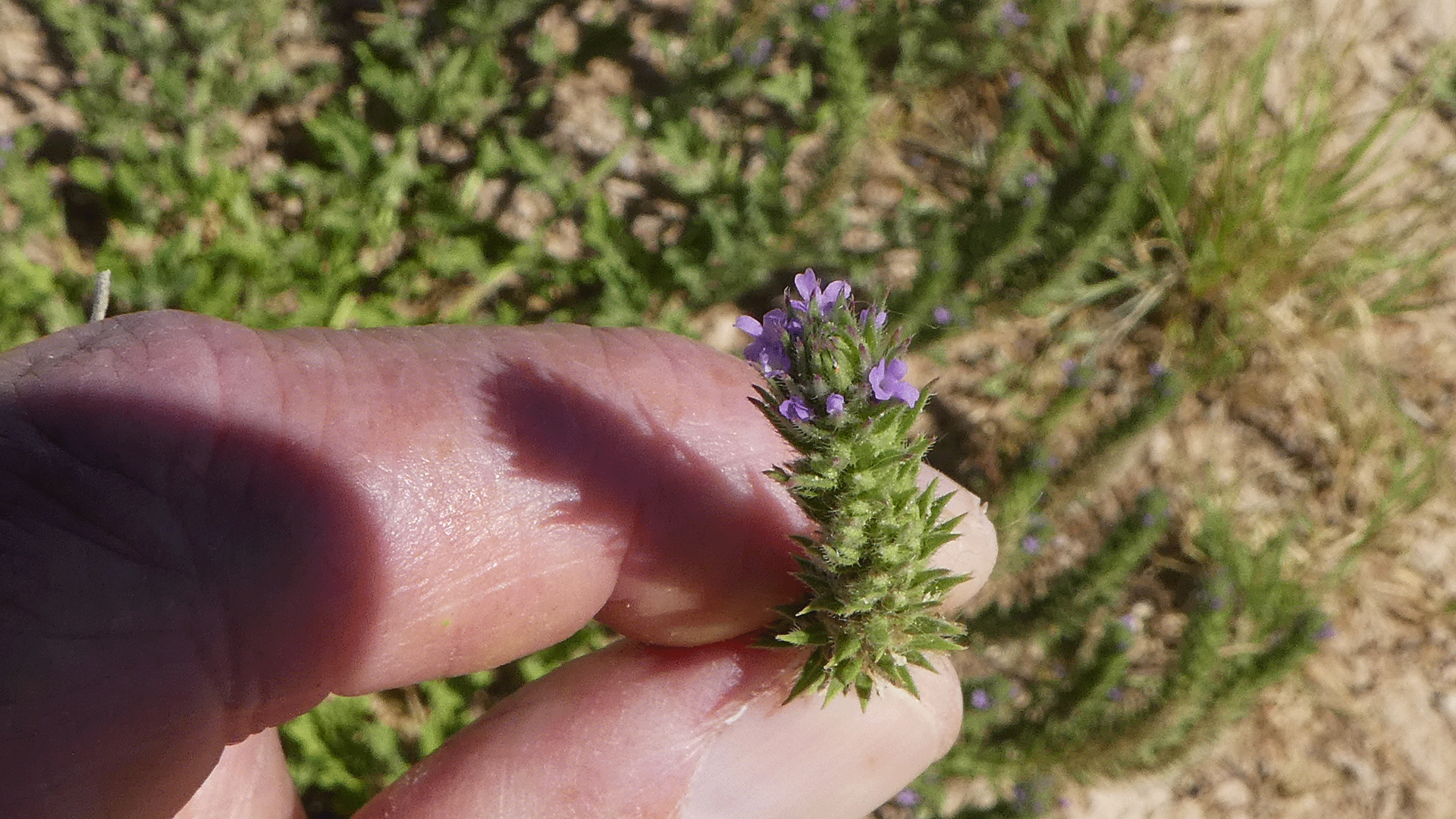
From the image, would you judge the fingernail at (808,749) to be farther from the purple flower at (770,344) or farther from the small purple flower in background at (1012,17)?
the small purple flower in background at (1012,17)

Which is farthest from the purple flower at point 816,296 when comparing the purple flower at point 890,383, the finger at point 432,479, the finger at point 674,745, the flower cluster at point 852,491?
the finger at point 674,745

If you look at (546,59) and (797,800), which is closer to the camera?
(797,800)

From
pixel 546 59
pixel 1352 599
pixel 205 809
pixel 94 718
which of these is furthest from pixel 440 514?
pixel 1352 599

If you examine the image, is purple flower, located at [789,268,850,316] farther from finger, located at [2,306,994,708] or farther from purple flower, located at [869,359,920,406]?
finger, located at [2,306,994,708]

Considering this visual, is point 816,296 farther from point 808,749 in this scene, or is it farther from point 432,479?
point 808,749

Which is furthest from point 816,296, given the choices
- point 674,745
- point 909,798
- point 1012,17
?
point 1012,17

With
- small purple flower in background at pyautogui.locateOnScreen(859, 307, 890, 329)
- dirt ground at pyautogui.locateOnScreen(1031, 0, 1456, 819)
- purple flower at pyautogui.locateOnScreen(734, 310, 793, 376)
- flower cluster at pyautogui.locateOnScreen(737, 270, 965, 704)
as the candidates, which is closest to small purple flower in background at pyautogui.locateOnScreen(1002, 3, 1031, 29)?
dirt ground at pyautogui.locateOnScreen(1031, 0, 1456, 819)

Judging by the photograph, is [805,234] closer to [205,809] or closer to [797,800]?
[797,800]
